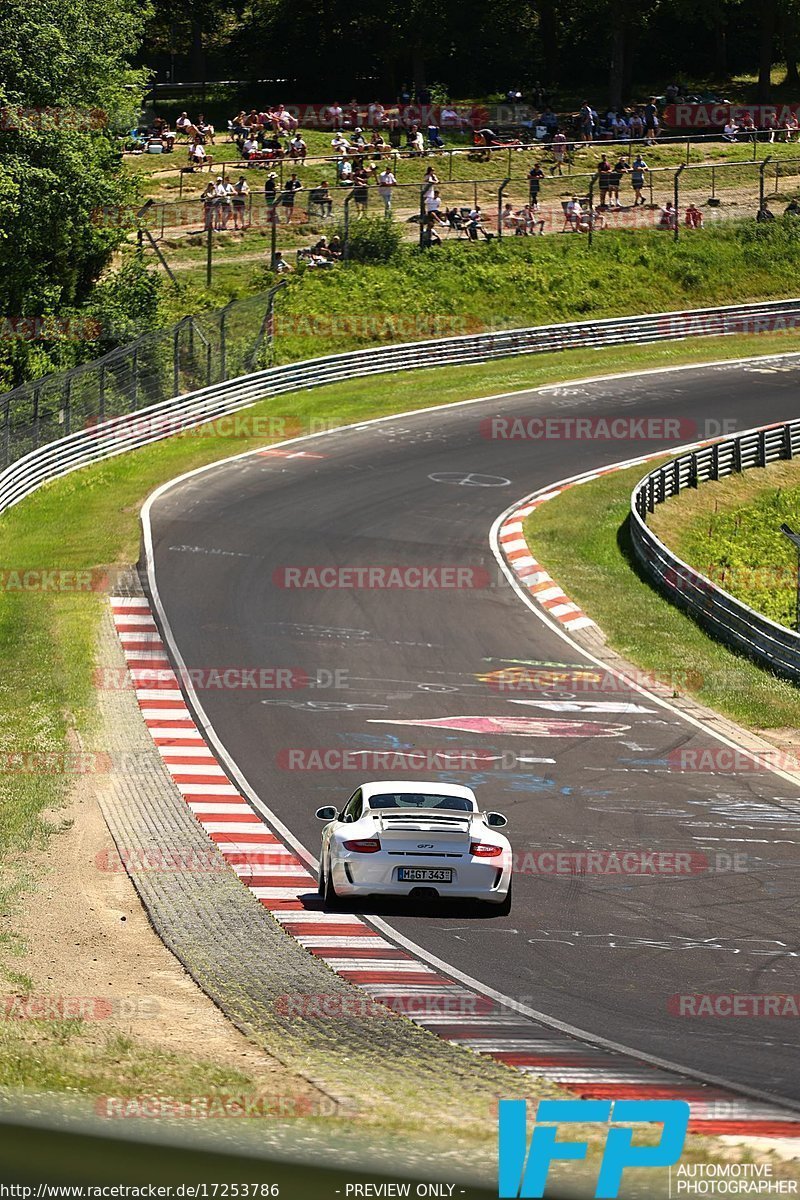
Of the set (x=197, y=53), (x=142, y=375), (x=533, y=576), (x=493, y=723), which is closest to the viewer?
(x=493, y=723)

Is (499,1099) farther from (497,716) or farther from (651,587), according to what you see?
(651,587)

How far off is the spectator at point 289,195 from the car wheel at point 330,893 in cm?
4202

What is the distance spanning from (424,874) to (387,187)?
144ft

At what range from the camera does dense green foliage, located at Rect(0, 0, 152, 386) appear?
44281 mm

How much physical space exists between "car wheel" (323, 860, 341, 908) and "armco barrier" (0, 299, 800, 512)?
22588mm

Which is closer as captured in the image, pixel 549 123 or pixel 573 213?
pixel 573 213

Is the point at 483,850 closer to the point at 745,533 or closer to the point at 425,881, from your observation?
the point at 425,881

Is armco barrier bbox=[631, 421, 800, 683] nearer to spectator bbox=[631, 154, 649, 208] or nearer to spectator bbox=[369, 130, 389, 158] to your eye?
spectator bbox=[631, 154, 649, 208]

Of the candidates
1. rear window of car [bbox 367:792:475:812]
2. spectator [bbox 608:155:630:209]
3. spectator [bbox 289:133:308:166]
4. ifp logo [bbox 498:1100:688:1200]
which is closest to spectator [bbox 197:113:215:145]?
spectator [bbox 289:133:308:166]

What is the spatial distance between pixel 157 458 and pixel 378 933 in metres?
28.0

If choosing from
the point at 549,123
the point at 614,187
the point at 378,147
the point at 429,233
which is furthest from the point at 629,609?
the point at 549,123

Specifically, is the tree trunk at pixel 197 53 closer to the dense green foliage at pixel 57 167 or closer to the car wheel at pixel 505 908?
the dense green foliage at pixel 57 167

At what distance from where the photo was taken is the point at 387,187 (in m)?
56.3

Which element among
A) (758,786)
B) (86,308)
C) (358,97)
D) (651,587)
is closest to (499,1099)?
(758,786)
